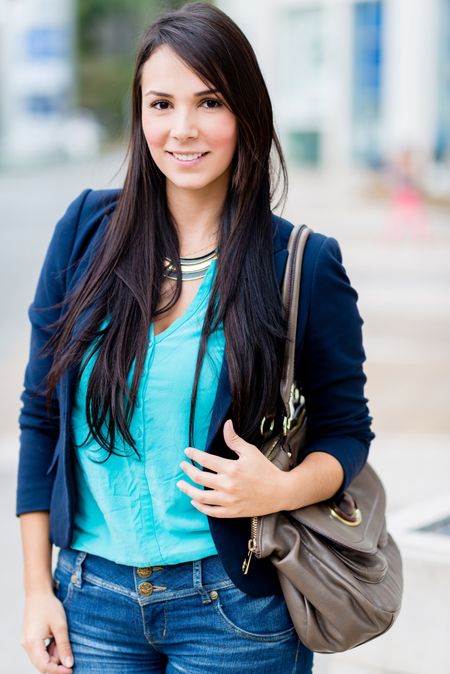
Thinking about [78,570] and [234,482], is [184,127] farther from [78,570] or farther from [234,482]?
[78,570]

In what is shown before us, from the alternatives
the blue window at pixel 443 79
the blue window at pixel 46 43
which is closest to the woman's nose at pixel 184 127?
the blue window at pixel 443 79

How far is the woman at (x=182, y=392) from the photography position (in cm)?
193

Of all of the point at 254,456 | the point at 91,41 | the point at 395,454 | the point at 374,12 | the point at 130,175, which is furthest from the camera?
the point at 91,41

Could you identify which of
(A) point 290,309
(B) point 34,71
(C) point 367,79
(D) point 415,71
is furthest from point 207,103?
(B) point 34,71

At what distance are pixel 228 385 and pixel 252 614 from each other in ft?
1.42

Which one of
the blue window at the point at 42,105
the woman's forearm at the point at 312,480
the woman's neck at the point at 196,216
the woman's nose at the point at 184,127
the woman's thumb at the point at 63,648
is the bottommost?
the blue window at the point at 42,105

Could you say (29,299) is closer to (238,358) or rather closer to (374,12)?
(238,358)

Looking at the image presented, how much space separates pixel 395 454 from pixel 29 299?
6753 mm

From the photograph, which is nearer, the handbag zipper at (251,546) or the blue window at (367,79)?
the handbag zipper at (251,546)

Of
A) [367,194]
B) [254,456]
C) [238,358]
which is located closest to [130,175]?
[238,358]

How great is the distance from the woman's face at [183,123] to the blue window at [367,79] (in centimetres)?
4648

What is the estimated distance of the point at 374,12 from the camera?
47281mm

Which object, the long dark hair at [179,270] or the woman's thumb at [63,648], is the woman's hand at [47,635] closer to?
the woman's thumb at [63,648]

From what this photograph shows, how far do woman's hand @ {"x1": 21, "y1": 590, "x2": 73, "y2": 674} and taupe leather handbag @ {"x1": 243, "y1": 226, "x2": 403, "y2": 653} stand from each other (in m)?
0.38
